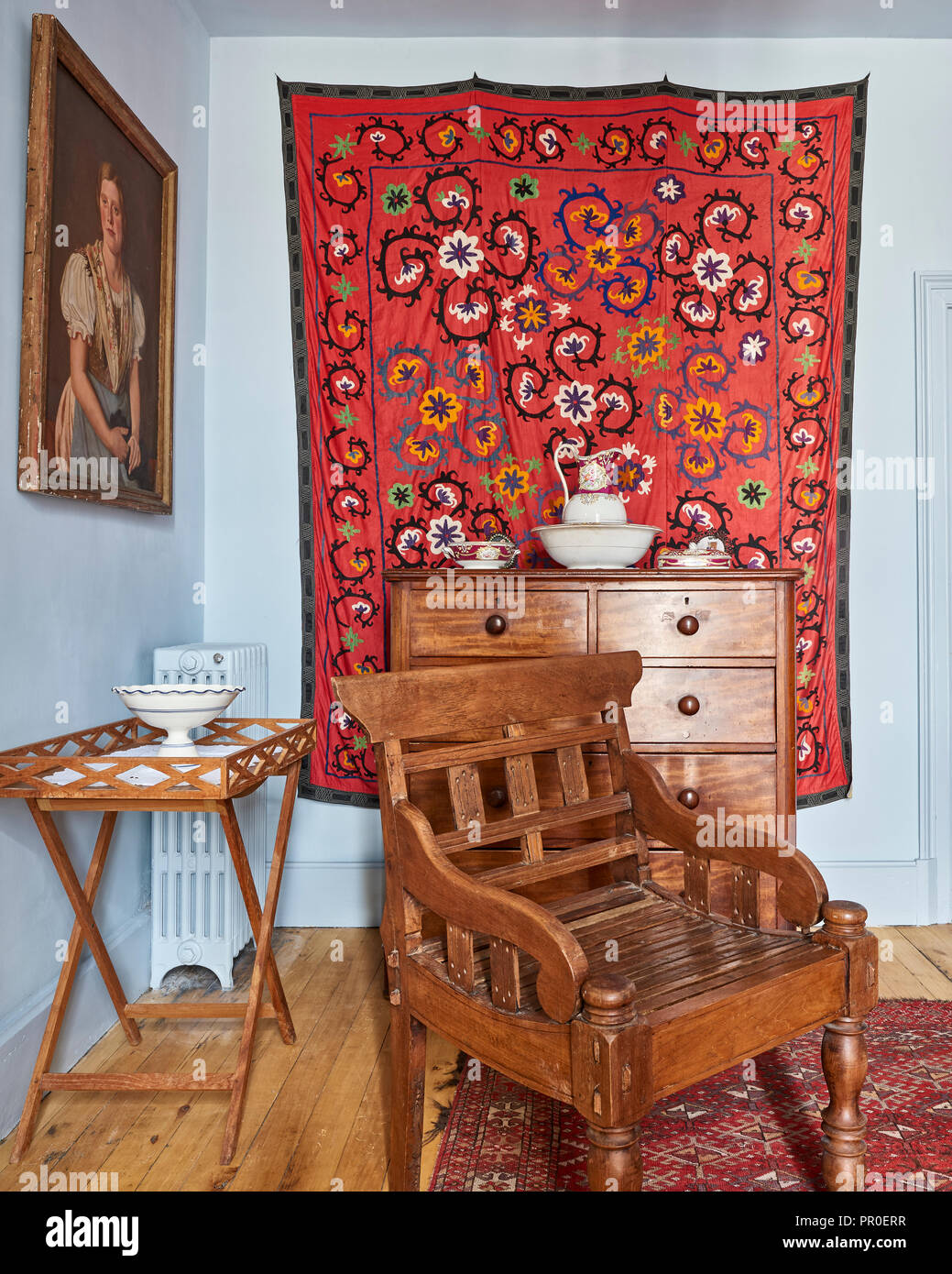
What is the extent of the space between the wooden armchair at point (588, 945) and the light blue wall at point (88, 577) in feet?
3.19

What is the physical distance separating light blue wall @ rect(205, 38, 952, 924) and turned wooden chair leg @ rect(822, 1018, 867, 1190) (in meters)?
1.90

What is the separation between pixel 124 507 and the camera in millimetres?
2602

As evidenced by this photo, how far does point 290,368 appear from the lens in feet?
11.0

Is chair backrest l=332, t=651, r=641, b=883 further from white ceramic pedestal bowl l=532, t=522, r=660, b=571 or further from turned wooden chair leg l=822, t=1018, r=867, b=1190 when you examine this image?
white ceramic pedestal bowl l=532, t=522, r=660, b=571

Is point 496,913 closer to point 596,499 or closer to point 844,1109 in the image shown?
point 844,1109

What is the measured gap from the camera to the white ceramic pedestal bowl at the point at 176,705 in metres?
2.02

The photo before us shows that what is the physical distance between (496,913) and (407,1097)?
0.47m

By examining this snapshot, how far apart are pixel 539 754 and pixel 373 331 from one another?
1696mm

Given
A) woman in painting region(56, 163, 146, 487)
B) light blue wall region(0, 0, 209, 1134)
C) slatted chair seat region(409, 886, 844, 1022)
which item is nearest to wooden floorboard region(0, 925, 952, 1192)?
light blue wall region(0, 0, 209, 1134)

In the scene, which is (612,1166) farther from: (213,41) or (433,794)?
(213,41)
